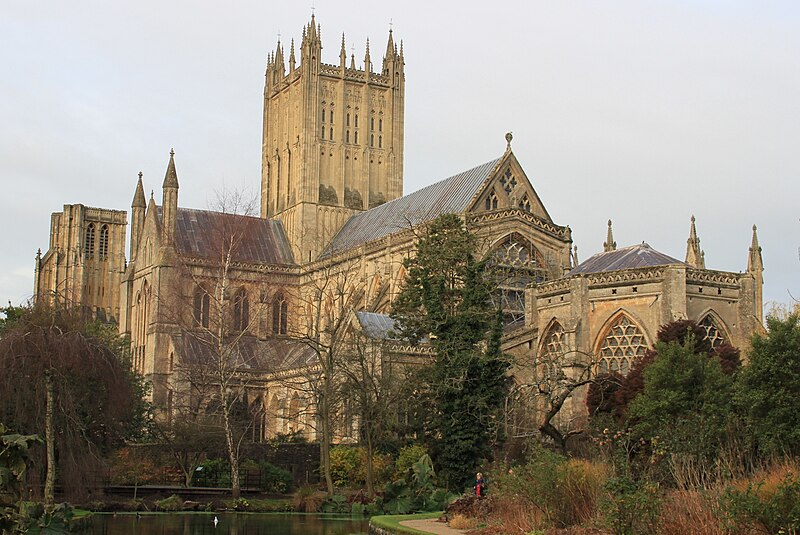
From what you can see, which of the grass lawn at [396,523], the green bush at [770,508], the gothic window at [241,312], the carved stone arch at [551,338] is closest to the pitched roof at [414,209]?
the gothic window at [241,312]

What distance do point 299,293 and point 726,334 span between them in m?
27.5

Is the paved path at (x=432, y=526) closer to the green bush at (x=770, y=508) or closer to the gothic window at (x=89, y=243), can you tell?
the green bush at (x=770, y=508)

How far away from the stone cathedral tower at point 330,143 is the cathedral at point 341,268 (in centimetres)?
9

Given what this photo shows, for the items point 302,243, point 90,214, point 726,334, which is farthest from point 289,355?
point 90,214

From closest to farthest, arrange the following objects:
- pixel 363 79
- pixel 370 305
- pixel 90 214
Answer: pixel 370 305 → pixel 363 79 → pixel 90 214

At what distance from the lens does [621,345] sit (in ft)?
143

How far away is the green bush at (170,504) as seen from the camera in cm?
3281

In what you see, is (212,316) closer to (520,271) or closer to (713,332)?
(520,271)

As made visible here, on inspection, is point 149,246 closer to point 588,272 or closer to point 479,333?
point 588,272

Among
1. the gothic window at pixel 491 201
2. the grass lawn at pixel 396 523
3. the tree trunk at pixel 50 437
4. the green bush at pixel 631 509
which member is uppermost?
the gothic window at pixel 491 201

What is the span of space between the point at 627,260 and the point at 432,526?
23293mm

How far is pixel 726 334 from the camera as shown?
43.3 meters

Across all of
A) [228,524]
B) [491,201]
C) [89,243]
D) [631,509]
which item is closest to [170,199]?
[491,201]

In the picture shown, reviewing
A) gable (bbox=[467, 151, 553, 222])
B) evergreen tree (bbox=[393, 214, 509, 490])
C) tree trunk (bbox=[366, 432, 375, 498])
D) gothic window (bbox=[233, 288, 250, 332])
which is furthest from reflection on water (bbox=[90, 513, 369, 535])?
gothic window (bbox=[233, 288, 250, 332])
